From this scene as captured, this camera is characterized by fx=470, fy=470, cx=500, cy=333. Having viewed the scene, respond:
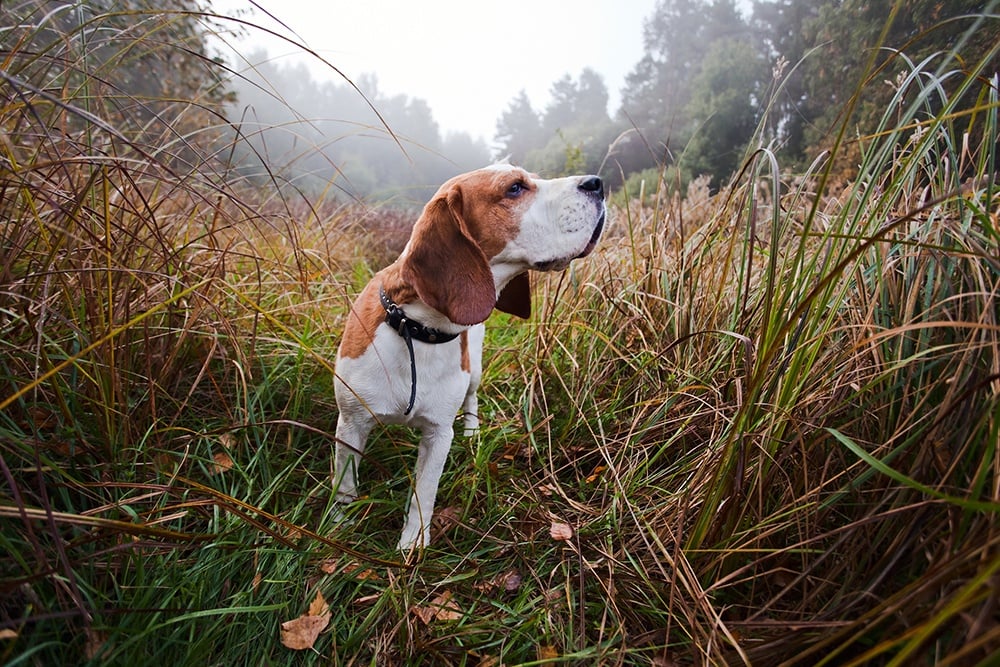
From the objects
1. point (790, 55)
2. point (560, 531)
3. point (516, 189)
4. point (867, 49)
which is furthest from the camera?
point (790, 55)

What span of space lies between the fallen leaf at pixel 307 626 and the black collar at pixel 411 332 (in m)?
0.65

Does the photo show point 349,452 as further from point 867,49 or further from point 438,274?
point 867,49

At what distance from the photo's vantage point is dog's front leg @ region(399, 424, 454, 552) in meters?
1.72

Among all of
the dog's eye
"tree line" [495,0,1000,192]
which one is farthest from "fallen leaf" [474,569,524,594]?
"tree line" [495,0,1000,192]

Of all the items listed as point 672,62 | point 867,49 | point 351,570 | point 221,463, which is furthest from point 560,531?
point 672,62

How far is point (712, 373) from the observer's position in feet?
6.26

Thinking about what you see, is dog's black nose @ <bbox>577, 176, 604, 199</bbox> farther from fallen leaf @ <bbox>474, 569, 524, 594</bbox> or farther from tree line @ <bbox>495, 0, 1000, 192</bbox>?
fallen leaf @ <bbox>474, 569, 524, 594</bbox>

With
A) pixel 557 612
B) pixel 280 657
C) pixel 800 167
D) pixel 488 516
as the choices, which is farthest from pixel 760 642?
pixel 800 167

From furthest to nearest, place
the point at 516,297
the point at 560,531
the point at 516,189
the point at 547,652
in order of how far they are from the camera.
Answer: the point at 516,297
the point at 516,189
the point at 560,531
the point at 547,652

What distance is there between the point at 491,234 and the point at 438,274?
27cm

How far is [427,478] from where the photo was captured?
5.89ft

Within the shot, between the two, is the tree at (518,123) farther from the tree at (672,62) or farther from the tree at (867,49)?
the tree at (867,49)

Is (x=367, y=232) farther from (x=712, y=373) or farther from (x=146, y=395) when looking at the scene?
(x=712, y=373)

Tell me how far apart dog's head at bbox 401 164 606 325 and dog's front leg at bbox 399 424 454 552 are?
52cm
